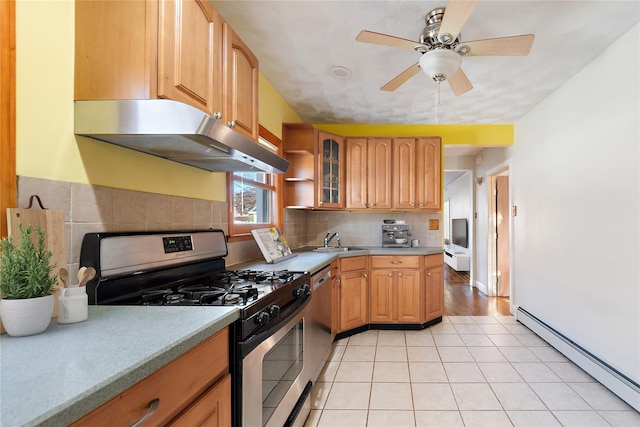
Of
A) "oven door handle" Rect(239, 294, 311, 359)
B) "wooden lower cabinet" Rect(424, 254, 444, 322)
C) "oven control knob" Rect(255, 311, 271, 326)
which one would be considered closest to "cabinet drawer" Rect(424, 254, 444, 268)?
"wooden lower cabinet" Rect(424, 254, 444, 322)

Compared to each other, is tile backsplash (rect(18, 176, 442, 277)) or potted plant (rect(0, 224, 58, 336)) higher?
tile backsplash (rect(18, 176, 442, 277))

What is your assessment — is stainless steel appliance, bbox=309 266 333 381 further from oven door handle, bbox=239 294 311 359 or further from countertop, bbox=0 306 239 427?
countertop, bbox=0 306 239 427

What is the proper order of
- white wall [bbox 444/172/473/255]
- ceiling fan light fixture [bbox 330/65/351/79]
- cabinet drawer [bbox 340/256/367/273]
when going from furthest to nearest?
white wall [bbox 444/172/473/255] < cabinet drawer [bbox 340/256/367/273] < ceiling fan light fixture [bbox 330/65/351/79]

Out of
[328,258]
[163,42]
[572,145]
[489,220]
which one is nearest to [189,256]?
[163,42]

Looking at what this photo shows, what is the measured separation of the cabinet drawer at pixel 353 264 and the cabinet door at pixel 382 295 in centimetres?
17

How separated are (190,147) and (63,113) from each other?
1.45 ft

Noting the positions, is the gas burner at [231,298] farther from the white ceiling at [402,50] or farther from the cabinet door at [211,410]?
the white ceiling at [402,50]

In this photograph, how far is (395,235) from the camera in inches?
157

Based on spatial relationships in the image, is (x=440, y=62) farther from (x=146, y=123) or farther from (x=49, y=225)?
(x=49, y=225)

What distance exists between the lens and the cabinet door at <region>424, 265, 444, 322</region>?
11.6ft

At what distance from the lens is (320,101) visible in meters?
3.37

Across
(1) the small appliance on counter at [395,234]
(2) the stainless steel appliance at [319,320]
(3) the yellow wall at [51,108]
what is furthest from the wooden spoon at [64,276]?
(1) the small appliance on counter at [395,234]

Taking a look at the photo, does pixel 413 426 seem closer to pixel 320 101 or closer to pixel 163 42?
pixel 163 42

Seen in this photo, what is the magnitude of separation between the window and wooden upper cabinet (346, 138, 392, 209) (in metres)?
0.99
